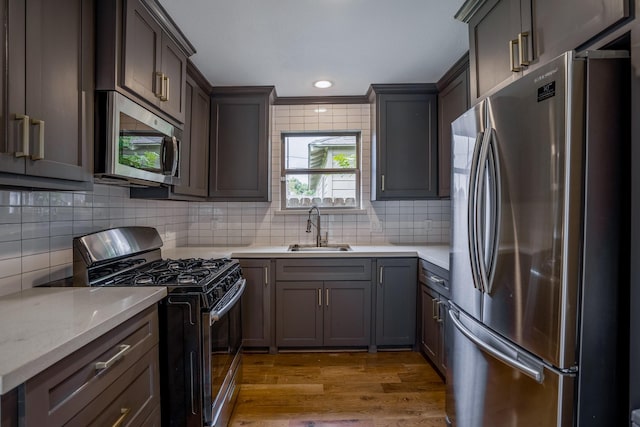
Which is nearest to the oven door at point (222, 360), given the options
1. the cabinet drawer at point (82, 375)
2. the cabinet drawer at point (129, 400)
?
the cabinet drawer at point (129, 400)

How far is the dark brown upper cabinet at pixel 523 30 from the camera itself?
1.01 meters

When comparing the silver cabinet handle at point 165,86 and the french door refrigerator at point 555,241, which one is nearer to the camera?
the french door refrigerator at point 555,241

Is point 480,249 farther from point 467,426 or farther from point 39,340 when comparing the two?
point 39,340

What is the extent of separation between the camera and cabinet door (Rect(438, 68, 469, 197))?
8.02 ft

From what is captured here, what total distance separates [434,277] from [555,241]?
133 centimetres

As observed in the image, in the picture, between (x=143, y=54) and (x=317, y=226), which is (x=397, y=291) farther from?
(x=143, y=54)

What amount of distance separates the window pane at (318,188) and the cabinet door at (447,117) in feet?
2.86

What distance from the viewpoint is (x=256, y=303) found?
8.48 ft

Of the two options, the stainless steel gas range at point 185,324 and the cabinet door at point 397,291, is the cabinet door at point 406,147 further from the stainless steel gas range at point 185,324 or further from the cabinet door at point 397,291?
the stainless steel gas range at point 185,324

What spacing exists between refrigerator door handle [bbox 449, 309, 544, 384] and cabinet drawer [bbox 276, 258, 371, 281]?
3.89 feet

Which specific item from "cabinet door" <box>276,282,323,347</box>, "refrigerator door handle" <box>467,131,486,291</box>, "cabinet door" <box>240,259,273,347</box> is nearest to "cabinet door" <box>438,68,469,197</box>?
"refrigerator door handle" <box>467,131,486,291</box>

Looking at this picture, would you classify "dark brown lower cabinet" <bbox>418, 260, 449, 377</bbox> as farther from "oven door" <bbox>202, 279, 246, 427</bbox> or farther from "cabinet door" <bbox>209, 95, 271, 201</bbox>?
"cabinet door" <bbox>209, 95, 271, 201</bbox>

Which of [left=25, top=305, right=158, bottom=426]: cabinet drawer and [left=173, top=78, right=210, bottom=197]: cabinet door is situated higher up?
[left=173, top=78, right=210, bottom=197]: cabinet door

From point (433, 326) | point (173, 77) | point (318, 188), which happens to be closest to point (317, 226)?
point (318, 188)
